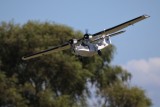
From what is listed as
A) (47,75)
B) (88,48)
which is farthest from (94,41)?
(47,75)

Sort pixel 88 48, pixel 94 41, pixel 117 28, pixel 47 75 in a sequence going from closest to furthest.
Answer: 1. pixel 88 48
2. pixel 117 28
3. pixel 94 41
4. pixel 47 75

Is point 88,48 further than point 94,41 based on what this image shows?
No

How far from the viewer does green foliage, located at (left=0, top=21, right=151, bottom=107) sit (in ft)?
251

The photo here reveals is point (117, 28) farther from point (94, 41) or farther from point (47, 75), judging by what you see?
point (47, 75)

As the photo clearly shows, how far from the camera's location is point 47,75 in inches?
3118

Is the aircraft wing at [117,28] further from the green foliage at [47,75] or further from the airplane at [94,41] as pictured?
the green foliage at [47,75]

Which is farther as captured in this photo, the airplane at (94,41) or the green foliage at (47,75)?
the green foliage at (47,75)

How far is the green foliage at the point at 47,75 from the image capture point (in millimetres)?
76438

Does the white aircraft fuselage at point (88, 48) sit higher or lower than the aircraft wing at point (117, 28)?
lower

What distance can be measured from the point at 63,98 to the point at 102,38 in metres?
17.6

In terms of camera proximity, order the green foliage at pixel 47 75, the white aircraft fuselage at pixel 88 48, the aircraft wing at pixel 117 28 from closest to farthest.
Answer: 1. the aircraft wing at pixel 117 28
2. the white aircraft fuselage at pixel 88 48
3. the green foliage at pixel 47 75

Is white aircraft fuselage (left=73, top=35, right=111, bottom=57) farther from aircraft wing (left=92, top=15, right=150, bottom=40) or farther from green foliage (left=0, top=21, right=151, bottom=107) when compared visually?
green foliage (left=0, top=21, right=151, bottom=107)

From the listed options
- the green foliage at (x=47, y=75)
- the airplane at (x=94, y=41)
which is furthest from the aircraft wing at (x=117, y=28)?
the green foliage at (x=47, y=75)

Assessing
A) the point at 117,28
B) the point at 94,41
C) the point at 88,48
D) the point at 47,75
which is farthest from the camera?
the point at 47,75
